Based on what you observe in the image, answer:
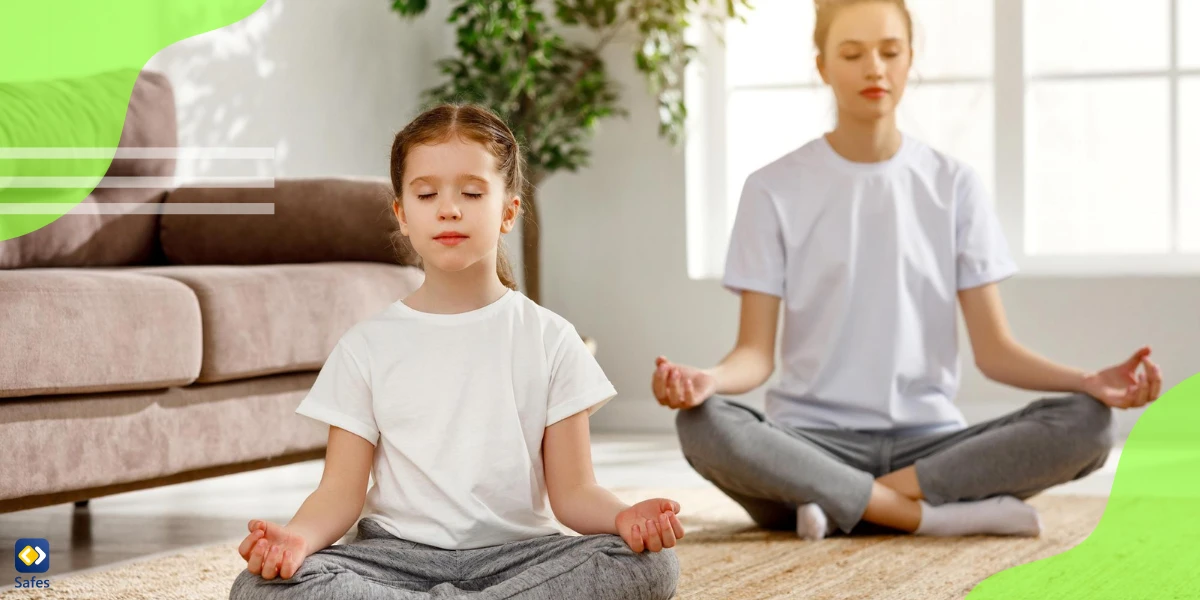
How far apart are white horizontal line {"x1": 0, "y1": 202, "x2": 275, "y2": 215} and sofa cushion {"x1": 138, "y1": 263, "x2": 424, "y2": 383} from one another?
26 centimetres

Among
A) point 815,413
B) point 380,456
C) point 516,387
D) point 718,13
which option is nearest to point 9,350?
point 380,456

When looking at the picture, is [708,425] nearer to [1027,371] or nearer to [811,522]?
[811,522]

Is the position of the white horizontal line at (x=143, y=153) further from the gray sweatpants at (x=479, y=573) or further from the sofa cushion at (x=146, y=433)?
the gray sweatpants at (x=479, y=573)

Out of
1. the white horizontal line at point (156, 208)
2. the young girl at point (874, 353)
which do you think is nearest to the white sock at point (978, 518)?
the young girl at point (874, 353)

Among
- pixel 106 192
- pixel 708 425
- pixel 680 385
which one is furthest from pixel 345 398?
pixel 106 192

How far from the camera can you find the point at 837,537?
1.95 metres

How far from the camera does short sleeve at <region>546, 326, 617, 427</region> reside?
1285mm

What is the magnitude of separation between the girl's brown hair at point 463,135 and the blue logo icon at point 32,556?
756 millimetres

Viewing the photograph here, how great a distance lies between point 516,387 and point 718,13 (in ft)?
9.69

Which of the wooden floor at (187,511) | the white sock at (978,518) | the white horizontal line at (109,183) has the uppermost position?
the white horizontal line at (109,183)

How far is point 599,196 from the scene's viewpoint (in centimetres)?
417

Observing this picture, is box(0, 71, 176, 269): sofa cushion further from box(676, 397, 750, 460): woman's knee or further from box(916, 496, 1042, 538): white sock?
box(916, 496, 1042, 538): white sock

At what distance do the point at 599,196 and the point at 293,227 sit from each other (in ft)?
5.98

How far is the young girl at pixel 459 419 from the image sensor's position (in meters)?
1.23
